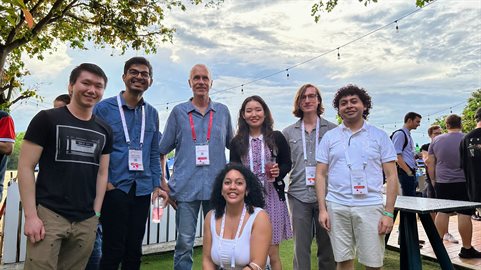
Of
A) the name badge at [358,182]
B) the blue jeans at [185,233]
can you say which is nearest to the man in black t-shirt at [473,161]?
the name badge at [358,182]

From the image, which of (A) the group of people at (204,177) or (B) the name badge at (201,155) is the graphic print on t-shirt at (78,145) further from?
(B) the name badge at (201,155)

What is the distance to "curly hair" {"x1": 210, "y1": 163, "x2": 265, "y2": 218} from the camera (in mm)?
2400

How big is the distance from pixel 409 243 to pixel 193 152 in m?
2.01

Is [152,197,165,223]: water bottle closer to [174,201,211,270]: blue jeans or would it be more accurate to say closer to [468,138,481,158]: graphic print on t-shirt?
[174,201,211,270]: blue jeans

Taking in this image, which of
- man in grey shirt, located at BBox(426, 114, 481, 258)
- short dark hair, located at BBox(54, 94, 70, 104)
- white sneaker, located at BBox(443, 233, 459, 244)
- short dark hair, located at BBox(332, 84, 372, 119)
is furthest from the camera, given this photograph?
white sneaker, located at BBox(443, 233, 459, 244)

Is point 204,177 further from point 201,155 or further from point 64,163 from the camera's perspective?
point 64,163

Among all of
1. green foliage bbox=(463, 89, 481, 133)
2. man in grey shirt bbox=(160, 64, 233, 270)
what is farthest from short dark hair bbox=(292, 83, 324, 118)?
green foliage bbox=(463, 89, 481, 133)

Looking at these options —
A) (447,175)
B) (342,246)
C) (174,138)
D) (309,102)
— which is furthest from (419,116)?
(174,138)

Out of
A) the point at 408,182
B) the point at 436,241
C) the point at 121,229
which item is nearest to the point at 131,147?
the point at 121,229

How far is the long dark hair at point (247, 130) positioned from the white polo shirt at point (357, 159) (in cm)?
43

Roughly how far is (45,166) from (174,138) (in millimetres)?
993

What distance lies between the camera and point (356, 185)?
93.3 inches

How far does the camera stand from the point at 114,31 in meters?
8.45

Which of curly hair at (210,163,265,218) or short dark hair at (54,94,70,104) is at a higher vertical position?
short dark hair at (54,94,70,104)
